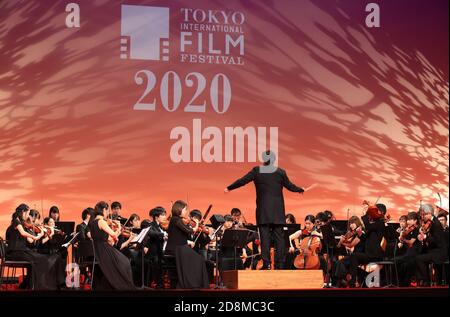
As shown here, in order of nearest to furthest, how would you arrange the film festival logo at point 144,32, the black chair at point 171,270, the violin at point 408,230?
the black chair at point 171,270, the violin at point 408,230, the film festival logo at point 144,32

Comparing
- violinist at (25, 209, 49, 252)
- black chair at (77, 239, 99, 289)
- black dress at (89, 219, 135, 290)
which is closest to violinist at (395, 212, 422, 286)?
black dress at (89, 219, 135, 290)

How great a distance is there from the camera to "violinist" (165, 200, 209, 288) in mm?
8633

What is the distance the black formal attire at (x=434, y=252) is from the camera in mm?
9422

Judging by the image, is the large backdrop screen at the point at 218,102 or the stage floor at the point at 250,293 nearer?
the stage floor at the point at 250,293

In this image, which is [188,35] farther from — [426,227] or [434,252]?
[434,252]

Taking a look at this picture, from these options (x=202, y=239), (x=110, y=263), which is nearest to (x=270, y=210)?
(x=202, y=239)

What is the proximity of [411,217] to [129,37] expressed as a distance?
503 centimetres

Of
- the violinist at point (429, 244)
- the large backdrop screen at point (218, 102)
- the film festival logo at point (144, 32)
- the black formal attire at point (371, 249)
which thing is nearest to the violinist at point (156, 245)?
the large backdrop screen at point (218, 102)

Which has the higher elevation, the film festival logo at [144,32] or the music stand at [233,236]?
the film festival logo at [144,32]

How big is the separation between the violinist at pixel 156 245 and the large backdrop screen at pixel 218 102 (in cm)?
155

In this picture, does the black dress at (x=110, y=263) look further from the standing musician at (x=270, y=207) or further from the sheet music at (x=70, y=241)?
the standing musician at (x=270, y=207)

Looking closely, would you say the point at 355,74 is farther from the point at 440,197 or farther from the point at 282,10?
the point at 440,197

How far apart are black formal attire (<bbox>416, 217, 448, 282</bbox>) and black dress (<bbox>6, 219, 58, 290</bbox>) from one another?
4767 millimetres

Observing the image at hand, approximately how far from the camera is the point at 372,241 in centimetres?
969
